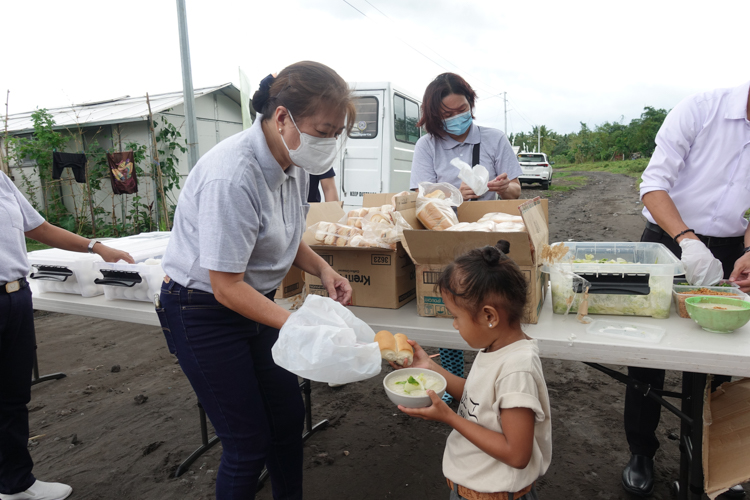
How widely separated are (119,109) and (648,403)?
12.3 metres

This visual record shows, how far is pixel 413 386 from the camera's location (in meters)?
1.50

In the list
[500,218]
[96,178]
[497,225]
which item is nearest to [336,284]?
[497,225]

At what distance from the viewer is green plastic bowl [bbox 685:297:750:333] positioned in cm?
164

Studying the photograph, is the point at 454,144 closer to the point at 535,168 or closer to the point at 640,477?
the point at 640,477

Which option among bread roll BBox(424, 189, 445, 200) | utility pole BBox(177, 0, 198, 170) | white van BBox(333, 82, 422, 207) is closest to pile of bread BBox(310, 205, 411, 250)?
bread roll BBox(424, 189, 445, 200)

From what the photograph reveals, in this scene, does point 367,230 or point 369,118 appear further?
point 369,118

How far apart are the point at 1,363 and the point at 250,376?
152cm

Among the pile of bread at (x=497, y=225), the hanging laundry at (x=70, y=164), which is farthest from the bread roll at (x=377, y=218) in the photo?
the hanging laundry at (x=70, y=164)

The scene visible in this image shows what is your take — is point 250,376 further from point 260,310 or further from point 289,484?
point 289,484

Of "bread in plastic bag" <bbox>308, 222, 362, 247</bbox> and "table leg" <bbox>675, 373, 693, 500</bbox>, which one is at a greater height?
"bread in plastic bag" <bbox>308, 222, 362, 247</bbox>

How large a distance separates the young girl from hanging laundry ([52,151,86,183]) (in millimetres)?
10128

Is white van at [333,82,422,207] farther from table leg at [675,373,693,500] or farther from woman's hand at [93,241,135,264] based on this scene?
table leg at [675,373,693,500]

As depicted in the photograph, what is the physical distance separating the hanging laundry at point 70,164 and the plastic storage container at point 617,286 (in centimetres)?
1006

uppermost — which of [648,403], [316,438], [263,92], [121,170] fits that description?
[263,92]
